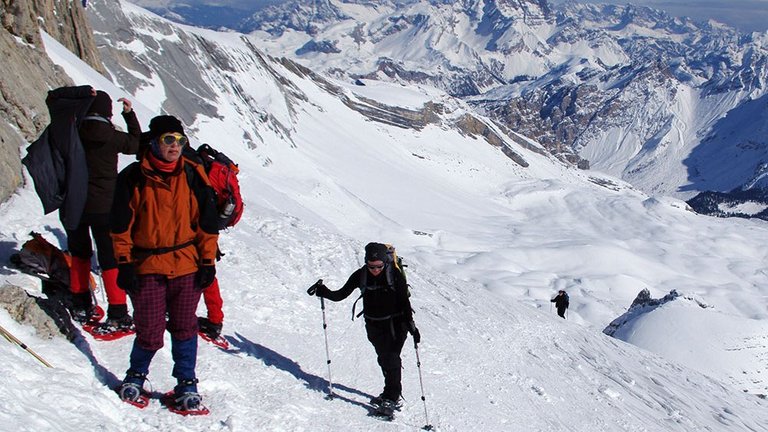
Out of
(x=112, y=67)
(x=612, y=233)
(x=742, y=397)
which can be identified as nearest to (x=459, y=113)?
(x=612, y=233)

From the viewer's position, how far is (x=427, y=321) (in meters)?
14.4

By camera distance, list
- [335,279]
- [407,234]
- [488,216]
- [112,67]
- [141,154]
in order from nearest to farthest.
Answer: [141,154] < [335,279] < [112,67] < [407,234] < [488,216]

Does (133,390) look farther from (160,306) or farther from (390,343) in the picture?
(390,343)

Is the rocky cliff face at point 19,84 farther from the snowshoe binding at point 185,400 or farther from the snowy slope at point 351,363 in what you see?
the snowshoe binding at point 185,400

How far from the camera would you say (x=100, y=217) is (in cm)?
719

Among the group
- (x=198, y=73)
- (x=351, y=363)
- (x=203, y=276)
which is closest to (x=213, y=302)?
(x=203, y=276)

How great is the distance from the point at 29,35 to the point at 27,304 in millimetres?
16465

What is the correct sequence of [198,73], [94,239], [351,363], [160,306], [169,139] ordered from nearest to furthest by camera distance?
[169,139]
[160,306]
[94,239]
[351,363]
[198,73]

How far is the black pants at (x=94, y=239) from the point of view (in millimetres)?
7172

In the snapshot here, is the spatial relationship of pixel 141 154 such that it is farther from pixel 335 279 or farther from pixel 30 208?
pixel 335 279

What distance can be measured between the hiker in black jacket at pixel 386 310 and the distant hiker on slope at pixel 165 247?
225 centimetres

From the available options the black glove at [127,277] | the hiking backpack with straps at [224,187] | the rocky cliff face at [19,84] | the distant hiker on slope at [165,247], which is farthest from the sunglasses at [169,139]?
the rocky cliff face at [19,84]

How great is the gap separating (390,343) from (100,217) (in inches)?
151

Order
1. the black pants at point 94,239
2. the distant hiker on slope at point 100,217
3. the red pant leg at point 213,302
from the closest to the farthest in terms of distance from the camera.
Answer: the distant hiker on slope at point 100,217 < the black pants at point 94,239 < the red pant leg at point 213,302
